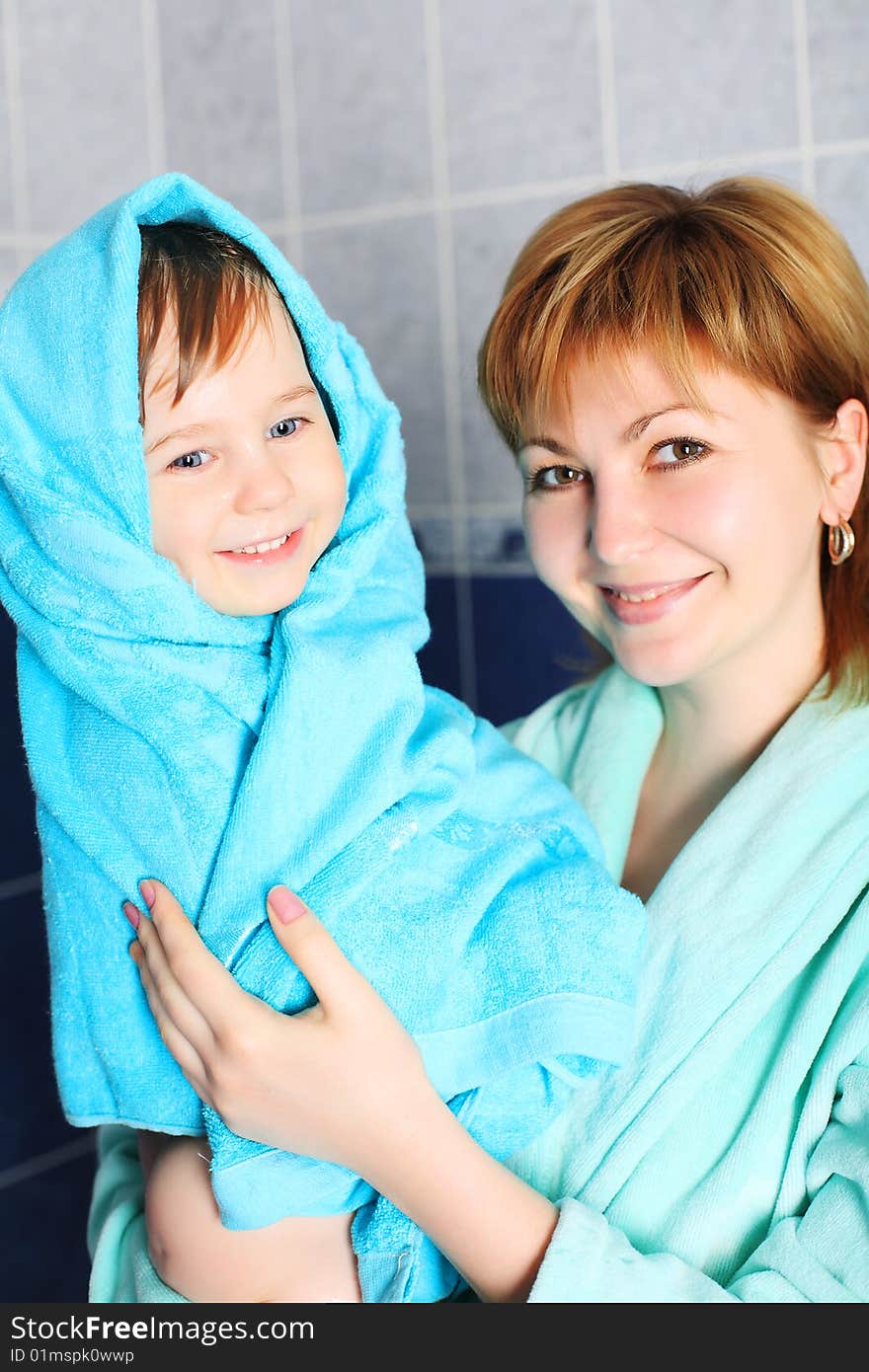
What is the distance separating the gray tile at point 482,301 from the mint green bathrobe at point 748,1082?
3.11ft

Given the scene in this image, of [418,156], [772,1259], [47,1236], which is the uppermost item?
[418,156]

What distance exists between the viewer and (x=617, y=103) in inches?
72.7

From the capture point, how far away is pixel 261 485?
101 centimetres

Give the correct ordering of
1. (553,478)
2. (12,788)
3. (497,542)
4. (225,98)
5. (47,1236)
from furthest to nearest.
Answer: (225,98), (497,542), (47,1236), (12,788), (553,478)

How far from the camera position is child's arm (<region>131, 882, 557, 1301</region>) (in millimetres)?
932

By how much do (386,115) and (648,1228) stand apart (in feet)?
5.44

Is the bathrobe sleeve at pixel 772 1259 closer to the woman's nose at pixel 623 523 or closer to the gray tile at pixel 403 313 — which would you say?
the woman's nose at pixel 623 523

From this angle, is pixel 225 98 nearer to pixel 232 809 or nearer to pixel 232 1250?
pixel 232 809

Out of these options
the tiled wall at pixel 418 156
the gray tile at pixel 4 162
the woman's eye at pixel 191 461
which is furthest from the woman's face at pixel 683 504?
the gray tile at pixel 4 162

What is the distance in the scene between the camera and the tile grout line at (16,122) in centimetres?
196

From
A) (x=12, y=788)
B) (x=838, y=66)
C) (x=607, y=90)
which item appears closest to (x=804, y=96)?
(x=838, y=66)

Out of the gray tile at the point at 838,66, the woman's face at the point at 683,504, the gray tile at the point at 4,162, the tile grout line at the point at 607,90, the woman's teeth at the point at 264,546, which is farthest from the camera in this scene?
the gray tile at the point at 4,162

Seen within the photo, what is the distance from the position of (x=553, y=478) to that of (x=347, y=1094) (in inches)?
24.2

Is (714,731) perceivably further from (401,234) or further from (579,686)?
(401,234)
